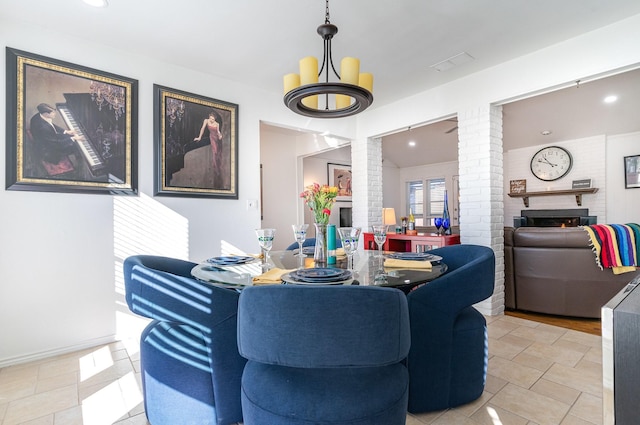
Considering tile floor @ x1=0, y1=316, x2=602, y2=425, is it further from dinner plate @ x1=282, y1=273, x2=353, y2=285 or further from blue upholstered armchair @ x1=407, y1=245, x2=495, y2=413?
dinner plate @ x1=282, y1=273, x2=353, y2=285

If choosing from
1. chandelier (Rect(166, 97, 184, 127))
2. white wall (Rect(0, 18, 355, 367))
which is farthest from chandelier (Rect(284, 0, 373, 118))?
white wall (Rect(0, 18, 355, 367))

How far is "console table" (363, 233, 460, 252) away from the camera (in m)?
3.44

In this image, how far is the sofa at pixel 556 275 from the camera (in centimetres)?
287

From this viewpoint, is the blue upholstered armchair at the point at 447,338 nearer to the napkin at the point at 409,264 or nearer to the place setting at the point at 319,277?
the napkin at the point at 409,264

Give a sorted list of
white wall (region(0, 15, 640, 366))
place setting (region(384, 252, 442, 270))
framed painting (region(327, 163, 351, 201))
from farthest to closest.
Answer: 1. framed painting (region(327, 163, 351, 201))
2. white wall (region(0, 15, 640, 366))
3. place setting (region(384, 252, 442, 270))

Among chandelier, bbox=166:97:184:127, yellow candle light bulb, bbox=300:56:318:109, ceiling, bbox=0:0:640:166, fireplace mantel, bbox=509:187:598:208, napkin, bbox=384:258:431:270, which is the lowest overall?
napkin, bbox=384:258:431:270

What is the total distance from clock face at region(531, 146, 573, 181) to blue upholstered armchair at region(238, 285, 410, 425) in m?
6.55

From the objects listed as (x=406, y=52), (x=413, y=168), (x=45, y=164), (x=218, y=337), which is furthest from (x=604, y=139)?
(x=45, y=164)

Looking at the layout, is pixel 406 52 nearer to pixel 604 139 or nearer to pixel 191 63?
pixel 191 63

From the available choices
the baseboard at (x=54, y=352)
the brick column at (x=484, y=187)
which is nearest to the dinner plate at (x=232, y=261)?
the baseboard at (x=54, y=352)

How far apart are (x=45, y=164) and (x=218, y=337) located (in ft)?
6.82

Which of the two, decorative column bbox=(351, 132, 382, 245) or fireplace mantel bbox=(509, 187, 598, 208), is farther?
fireplace mantel bbox=(509, 187, 598, 208)

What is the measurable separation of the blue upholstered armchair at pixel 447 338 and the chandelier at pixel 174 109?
8.50 feet

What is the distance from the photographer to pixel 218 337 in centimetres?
137
